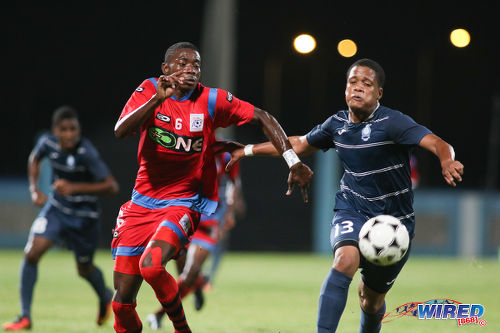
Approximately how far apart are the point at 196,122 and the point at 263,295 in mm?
5328

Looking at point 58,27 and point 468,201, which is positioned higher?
point 58,27

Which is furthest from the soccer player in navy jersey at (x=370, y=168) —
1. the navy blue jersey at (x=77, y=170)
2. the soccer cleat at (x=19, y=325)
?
the soccer cleat at (x=19, y=325)

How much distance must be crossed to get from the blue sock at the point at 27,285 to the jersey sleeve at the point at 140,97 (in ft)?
9.48

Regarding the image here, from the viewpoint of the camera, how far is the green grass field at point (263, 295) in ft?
25.8

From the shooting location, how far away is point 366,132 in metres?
5.89

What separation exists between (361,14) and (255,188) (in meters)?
5.69

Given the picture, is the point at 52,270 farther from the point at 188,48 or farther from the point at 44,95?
the point at 44,95

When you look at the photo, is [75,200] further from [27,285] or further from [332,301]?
[332,301]

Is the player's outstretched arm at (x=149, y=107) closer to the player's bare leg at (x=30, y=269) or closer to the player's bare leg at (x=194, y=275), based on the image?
the player's bare leg at (x=30, y=269)

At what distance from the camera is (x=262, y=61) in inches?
1079

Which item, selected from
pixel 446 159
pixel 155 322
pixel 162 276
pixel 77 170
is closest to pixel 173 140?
pixel 162 276

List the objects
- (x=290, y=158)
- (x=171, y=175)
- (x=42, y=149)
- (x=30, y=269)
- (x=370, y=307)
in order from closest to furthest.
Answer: (x=290, y=158)
(x=171, y=175)
(x=370, y=307)
(x=30, y=269)
(x=42, y=149)

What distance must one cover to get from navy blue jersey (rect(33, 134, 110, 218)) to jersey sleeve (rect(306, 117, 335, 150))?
2.89 m

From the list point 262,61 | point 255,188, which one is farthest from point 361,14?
point 262,61
